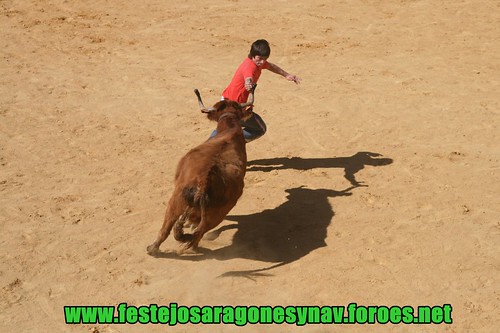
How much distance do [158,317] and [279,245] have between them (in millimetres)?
1672

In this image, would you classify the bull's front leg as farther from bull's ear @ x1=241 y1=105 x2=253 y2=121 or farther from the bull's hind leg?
bull's ear @ x1=241 y1=105 x2=253 y2=121

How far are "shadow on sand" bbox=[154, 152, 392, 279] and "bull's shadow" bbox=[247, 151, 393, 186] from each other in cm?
9

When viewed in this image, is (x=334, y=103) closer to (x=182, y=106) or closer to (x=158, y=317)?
(x=182, y=106)

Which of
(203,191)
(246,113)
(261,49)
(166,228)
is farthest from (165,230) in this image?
(261,49)

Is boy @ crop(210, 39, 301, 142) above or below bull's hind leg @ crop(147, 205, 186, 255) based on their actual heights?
above

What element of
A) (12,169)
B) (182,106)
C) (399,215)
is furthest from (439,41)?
(12,169)

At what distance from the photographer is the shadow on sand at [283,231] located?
6410 mm

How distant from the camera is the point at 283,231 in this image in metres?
6.91

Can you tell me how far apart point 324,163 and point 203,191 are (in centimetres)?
312

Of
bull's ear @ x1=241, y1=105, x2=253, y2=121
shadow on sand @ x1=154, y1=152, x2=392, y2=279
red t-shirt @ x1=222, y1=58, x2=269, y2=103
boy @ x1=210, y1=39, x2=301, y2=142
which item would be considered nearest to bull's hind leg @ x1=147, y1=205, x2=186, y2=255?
shadow on sand @ x1=154, y1=152, x2=392, y2=279

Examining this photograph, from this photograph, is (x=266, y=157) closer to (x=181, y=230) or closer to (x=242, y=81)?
(x=242, y=81)

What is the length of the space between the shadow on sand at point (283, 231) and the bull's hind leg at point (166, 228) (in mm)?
150

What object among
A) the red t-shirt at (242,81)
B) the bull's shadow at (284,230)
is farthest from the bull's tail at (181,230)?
the red t-shirt at (242,81)

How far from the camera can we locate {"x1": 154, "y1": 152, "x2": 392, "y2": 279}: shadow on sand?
21.0 feet
